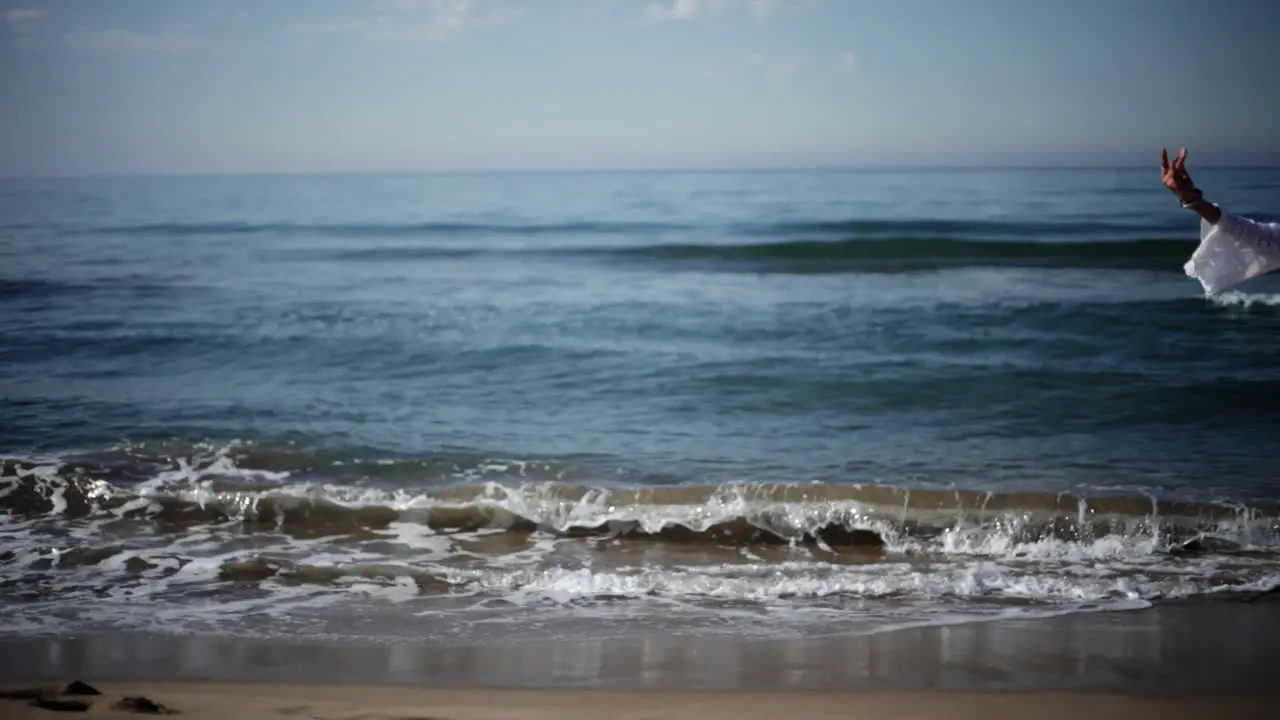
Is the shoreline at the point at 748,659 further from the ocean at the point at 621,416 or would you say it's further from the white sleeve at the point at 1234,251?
the white sleeve at the point at 1234,251

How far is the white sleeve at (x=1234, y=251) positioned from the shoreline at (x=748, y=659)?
0.85m

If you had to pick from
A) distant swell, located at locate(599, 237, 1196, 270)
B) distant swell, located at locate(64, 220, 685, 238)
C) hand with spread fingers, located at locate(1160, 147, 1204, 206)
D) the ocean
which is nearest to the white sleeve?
hand with spread fingers, located at locate(1160, 147, 1204, 206)

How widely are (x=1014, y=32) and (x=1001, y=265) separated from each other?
210cm

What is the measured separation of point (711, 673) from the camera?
2541mm

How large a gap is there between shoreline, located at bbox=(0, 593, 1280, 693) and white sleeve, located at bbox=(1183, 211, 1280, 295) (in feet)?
2.79

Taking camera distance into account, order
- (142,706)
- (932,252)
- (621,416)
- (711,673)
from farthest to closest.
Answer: (932,252), (621,416), (711,673), (142,706)

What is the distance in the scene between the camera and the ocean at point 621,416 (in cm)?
330

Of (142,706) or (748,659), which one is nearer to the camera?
(142,706)

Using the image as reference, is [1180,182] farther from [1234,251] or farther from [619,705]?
[619,705]

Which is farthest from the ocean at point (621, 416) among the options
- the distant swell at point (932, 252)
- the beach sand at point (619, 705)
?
the beach sand at point (619, 705)

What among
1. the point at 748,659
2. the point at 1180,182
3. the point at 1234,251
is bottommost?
the point at 748,659

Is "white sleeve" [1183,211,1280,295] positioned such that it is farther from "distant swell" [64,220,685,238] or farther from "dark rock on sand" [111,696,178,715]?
"distant swell" [64,220,685,238]

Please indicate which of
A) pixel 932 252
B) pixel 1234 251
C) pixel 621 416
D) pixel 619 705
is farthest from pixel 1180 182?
pixel 932 252

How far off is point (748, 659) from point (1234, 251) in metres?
1.42
